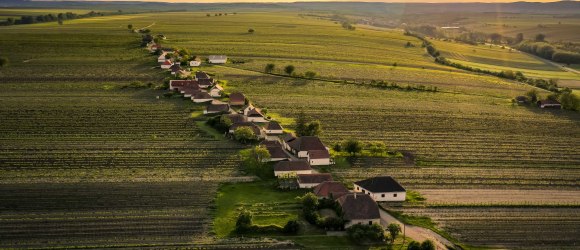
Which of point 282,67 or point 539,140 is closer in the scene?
point 539,140

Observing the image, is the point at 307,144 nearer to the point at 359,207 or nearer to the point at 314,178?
the point at 314,178

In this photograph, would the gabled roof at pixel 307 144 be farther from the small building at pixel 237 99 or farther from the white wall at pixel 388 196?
the small building at pixel 237 99

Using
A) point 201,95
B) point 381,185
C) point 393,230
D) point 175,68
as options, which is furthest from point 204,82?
point 393,230

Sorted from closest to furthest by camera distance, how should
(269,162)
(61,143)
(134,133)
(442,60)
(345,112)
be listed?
1. (269,162)
2. (61,143)
3. (134,133)
4. (345,112)
5. (442,60)

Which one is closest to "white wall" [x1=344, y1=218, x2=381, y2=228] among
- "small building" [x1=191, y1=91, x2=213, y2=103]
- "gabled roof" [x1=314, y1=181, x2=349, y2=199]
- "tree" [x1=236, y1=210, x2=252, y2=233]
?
"gabled roof" [x1=314, y1=181, x2=349, y2=199]

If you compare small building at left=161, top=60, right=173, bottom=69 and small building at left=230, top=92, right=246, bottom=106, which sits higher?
small building at left=161, top=60, right=173, bottom=69

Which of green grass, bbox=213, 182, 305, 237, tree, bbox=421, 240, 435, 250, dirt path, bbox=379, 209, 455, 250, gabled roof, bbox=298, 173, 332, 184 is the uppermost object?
gabled roof, bbox=298, 173, 332, 184

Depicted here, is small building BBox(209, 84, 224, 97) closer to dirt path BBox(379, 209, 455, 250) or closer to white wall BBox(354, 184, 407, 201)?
white wall BBox(354, 184, 407, 201)

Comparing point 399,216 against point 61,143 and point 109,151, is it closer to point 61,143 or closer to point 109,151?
point 109,151

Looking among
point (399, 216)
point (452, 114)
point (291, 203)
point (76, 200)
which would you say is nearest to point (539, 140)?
point (452, 114)
